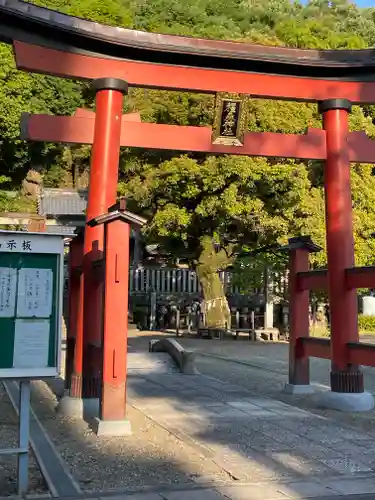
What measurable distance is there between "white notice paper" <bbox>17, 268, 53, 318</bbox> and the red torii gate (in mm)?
2798

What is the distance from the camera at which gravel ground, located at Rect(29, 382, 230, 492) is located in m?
4.61

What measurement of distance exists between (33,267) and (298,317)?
18.7ft

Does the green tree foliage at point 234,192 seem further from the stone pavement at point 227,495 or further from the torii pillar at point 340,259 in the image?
the stone pavement at point 227,495

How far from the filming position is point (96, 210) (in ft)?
25.4

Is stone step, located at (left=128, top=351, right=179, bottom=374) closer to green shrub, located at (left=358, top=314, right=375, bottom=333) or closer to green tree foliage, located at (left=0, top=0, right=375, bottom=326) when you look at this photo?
green tree foliage, located at (left=0, top=0, right=375, bottom=326)

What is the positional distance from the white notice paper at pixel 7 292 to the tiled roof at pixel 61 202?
78.4 ft

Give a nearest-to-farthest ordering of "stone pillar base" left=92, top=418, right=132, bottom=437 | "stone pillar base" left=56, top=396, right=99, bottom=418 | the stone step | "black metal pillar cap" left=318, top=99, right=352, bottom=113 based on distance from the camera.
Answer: "stone pillar base" left=92, top=418, right=132, bottom=437 → "stone pillar base" left=56, top=396, right=99, bottom=418 → "black metal pillar cap" left=318, top=99, right=352, bottom=113 → the stone step

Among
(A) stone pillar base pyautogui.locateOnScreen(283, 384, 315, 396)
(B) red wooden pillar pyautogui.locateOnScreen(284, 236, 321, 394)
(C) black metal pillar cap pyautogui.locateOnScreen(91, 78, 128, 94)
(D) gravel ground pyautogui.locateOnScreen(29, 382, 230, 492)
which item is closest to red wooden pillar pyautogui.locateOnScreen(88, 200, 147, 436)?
(D) gravel ground pyautogui.locateOnScreen(29, 382, 230, 492)

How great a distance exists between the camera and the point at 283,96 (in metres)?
8.93

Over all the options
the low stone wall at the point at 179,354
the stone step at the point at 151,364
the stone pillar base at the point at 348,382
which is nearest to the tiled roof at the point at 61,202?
the low stone wall at the point at 179,354

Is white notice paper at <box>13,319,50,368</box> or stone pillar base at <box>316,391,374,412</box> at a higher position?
white notice paper at <box>13,319,50,368</box>

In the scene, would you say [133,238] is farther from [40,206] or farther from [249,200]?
[249,200]

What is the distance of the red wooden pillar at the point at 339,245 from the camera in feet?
27.0

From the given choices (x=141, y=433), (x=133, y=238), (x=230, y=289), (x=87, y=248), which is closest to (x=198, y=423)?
(x=141, y=433)
